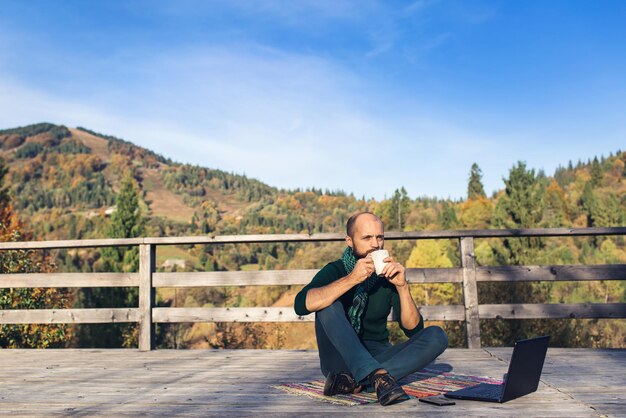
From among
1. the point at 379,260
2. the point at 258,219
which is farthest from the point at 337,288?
the point at 258,219

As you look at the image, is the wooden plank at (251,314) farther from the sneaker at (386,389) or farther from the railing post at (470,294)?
the sneaker at (386,389)

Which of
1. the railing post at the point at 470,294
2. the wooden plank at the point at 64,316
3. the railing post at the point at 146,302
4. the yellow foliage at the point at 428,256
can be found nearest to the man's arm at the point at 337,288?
the railing post at the point at 470,294

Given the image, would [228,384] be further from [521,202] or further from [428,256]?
[428,256]

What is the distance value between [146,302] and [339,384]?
3.12 meters

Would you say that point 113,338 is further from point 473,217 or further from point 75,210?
point 75,210

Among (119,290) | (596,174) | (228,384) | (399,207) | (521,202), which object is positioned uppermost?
(596,174)

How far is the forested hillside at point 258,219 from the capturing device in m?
39.4

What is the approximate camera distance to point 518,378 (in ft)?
Answer: 8.41

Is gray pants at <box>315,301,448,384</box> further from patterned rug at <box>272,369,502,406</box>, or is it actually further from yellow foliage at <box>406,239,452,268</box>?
yellow foliage at <box>406,239,452,268</box>

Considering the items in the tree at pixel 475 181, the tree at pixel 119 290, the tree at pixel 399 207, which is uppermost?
the tree at pixel 475 181

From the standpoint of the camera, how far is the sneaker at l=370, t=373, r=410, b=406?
2443 mm

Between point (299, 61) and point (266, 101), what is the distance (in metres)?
3.61

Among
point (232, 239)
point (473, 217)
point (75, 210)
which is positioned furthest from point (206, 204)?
point (232, 239)

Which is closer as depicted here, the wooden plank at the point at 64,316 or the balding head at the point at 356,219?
the balding head at the point at 356,219
